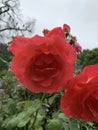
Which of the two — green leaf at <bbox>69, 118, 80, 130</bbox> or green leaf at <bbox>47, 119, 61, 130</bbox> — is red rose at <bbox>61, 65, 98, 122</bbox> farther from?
green leaf at <bbox>47, 119, 61, 130</bbox>

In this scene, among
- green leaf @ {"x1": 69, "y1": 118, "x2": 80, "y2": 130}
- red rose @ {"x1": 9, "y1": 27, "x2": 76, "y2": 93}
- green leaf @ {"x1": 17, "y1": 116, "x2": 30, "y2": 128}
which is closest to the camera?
red rose @ {"x1": 9, "y1": 27, "x2": 76, "y2": 93}

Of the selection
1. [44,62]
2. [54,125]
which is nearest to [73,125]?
[54,125]

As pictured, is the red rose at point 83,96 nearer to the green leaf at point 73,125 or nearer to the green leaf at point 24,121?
the green leaf at point 73,125

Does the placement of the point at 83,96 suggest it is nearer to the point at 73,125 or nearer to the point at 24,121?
the point at 73,125

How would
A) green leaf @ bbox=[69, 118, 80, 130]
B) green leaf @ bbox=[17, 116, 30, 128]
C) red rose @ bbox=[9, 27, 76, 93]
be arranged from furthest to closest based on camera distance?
1. green leaf @ bbox=[17, 116, 30, 128]
2. green leaf @ bbox=[69, 118, 80, 130]
3. red rose @ bbox=[9, 27, 76, 93]

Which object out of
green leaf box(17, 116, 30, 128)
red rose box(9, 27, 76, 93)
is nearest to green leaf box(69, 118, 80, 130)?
green leaf box(17, 116, 30, 128)

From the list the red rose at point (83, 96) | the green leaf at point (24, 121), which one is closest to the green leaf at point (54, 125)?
the green leaf at point (24, 121)
